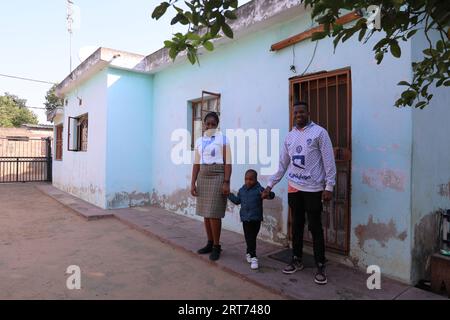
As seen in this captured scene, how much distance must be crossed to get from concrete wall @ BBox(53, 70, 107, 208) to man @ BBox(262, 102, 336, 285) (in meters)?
4.61

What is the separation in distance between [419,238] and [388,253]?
1.00 ft

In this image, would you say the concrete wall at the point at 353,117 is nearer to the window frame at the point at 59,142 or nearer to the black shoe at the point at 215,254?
the black shoe at the point at 215,254

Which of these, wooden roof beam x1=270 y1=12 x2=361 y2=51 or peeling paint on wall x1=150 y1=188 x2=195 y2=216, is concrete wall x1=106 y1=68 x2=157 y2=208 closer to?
peeling paint on wall x1=150 y1=188 x2=195 y2=216

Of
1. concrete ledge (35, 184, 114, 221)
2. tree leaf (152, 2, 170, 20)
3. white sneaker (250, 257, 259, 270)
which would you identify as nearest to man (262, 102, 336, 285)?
white sneaker (250, 257, 259, 270)

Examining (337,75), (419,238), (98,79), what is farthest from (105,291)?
(98,79)

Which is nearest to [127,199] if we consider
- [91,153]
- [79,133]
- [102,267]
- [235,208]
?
[91,153]

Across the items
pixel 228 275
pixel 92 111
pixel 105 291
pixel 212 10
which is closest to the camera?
pixel 212 10

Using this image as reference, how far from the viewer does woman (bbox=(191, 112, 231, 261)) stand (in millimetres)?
3670

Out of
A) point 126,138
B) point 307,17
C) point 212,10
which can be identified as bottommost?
point 126,138

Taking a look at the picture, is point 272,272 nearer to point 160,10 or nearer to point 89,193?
point 160,10

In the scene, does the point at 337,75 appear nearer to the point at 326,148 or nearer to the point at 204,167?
the point at 326,148

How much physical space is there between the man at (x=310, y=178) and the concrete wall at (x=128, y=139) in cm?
443

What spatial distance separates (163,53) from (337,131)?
4001mm
